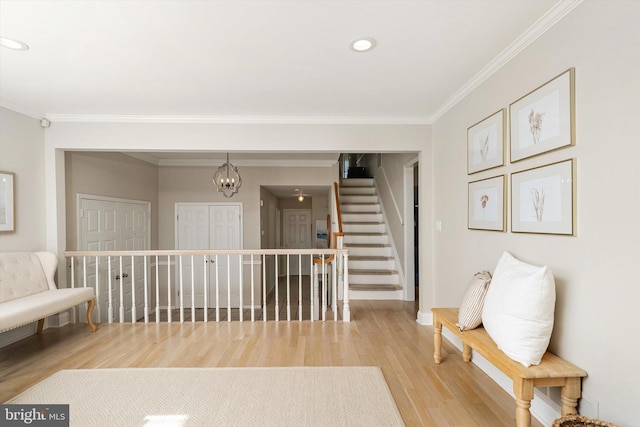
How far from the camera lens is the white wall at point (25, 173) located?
313 cm

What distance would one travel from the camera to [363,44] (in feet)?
6.88

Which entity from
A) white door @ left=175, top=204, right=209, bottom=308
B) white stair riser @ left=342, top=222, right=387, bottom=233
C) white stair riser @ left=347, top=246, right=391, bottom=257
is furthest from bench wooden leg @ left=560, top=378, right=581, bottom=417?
white door @ left=175, top=204, right=209, bottom=308

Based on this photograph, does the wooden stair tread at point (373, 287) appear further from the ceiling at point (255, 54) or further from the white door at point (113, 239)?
the white door at point (113, 239)

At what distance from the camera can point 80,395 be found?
2186mm

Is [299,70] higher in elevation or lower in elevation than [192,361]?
higher

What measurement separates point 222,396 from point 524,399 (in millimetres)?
1852

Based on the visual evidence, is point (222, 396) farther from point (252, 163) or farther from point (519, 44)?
point (252, 163)

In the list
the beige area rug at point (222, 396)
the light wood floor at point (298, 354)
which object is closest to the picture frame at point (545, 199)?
the light wood floor at point (298, 354)

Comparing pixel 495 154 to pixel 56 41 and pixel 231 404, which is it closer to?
pixel 231 404

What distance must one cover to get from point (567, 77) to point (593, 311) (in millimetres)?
1242

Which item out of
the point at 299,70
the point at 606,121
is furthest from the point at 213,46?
the point at 606,121

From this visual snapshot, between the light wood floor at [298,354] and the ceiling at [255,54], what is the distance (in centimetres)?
242

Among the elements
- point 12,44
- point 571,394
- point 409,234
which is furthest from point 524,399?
point 12,44

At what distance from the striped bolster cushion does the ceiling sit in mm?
1657
